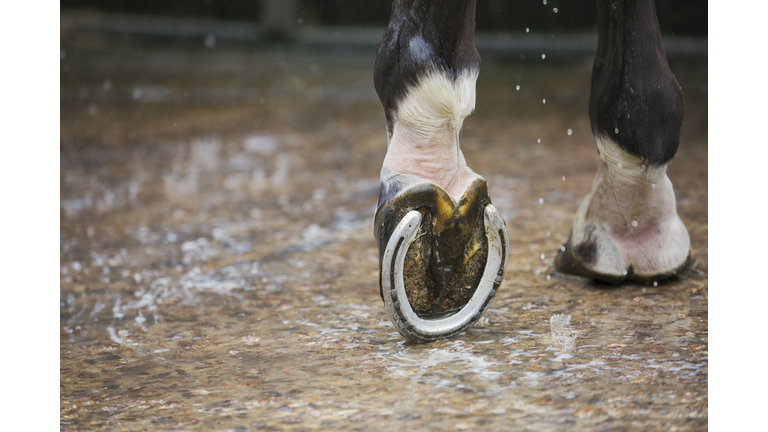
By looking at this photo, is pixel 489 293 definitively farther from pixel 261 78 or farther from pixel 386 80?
pixel 261 78

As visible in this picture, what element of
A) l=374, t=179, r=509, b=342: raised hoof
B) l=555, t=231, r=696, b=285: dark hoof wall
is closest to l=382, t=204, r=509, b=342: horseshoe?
l=374, t=179, r=509, b=342: raised hoof

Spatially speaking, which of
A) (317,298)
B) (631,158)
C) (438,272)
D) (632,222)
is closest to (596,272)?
(632,222)

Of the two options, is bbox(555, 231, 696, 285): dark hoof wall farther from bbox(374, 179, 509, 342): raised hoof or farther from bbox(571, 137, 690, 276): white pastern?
bbox(374, 179, 509, 342): raised hoof

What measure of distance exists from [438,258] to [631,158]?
49cm

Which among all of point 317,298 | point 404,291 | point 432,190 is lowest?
point 317,298

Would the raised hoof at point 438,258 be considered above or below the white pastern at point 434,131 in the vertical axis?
below

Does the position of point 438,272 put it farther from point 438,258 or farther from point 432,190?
point 432,190

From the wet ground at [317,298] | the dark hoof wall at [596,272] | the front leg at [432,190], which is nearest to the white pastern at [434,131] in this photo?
the front leg at [432,190]

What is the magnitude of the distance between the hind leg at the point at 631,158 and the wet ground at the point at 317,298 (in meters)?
0.06

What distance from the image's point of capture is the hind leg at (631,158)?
5.05ft

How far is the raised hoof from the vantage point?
128 cm

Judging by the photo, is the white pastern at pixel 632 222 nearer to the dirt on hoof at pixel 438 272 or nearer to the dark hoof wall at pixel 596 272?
the dark hoof wall at pixel 596 272

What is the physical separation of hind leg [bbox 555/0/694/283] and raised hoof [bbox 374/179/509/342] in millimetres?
379

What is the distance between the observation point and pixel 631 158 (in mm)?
1559
